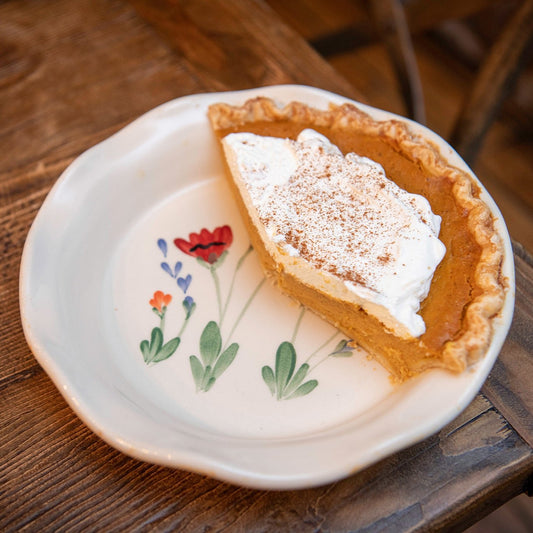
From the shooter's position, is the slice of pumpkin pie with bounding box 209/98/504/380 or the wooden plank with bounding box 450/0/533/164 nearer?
the slice of pumpkin pie with bounding box 209/98/504/380

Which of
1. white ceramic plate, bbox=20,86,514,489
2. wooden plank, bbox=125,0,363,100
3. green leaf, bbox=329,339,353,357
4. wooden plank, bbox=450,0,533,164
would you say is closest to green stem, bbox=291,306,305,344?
white ceramic plate, bbox=20,86,514,489

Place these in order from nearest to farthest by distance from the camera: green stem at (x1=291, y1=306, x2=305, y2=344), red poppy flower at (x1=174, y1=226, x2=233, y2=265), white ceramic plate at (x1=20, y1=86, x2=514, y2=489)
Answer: white ceramic plate at (x1=20, y1=86, x2=514, y2=489) → green stem at (x1=291, y1=306, x2=305, y2=344) → red poppy flower at (x1=174, y1=226, x2=233, y2=265)

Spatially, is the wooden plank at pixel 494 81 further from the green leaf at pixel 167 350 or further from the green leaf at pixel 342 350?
the green leaf at pixel 167 350

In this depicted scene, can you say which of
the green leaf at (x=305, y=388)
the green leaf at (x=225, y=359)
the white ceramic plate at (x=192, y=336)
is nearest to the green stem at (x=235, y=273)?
the white ceramic plate at (x=192, y=336)

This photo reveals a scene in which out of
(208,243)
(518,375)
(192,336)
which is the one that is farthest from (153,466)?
(518,375)

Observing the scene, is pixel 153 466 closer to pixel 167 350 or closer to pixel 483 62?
pixel 167 350

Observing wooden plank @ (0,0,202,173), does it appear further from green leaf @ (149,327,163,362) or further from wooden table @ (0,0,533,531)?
green leaf @ (149,327,163,362)
